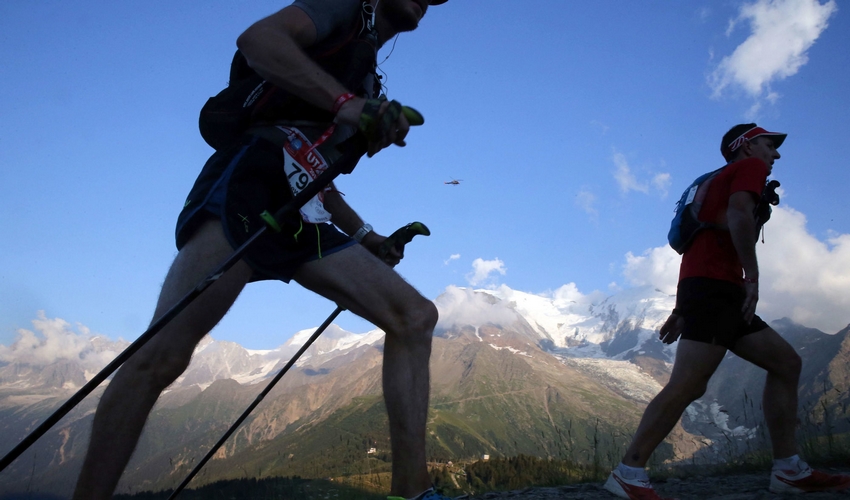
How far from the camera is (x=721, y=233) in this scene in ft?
14.9

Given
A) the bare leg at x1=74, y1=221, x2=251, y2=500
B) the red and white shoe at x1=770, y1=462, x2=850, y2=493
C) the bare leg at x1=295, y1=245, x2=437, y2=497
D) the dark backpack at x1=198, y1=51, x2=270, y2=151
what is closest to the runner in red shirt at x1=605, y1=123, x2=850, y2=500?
the red and white shoe at x1=770, y1=462, x2=850, y2=493

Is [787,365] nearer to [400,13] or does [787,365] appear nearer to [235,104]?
[400,13]

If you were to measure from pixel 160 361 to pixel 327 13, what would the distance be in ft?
5.86

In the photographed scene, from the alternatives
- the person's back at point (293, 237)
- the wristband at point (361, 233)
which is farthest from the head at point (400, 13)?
the wristband at point (361, 233)

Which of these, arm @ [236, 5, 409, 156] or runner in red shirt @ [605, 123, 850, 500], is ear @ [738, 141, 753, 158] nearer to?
runner in red shirt @ [605, 123, 850, 500]

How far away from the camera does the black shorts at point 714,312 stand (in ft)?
13.9

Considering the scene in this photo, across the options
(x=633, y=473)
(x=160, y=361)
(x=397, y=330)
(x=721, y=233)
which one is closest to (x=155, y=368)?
(x=160, y=361)

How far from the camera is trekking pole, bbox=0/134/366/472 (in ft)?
7.10

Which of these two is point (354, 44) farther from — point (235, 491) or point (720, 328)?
point (235, 491)

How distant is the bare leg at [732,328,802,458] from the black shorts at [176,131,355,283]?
344 cm

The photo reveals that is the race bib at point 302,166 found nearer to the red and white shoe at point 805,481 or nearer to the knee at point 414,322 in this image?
the knee at point 414,322

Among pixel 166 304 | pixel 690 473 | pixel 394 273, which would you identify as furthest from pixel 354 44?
pixel 690 473

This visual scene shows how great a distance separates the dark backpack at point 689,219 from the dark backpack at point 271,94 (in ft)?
9.90

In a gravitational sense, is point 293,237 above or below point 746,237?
below
